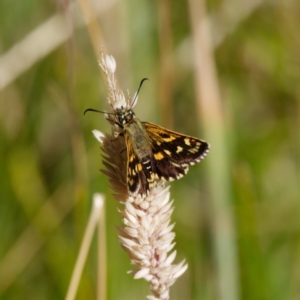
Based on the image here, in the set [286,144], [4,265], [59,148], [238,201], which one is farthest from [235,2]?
[4,265]

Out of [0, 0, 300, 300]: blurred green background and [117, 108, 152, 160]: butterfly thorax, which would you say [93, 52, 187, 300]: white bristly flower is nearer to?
[117, 108, 152, 160]: butterfly thorax

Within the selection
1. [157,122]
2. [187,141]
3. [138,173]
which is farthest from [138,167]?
[157,122]

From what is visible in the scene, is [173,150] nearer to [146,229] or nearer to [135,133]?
[135,133]

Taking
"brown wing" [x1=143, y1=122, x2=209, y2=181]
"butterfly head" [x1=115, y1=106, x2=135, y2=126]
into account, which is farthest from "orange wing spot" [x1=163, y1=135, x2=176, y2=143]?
"butterfly head" [x1=115, y1=106, x2=135, y2=126]

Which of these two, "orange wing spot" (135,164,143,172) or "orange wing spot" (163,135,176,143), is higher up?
"orange wing spot" (163,135,176,143)

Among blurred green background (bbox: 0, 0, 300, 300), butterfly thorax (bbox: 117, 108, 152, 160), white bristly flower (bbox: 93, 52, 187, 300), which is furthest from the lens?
blurred green background (bbox: 0, 0, 300, 300)

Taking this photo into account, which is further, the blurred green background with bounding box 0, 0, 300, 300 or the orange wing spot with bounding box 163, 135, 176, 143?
the blurred green background with bounding box 0, 0, 300, 300
